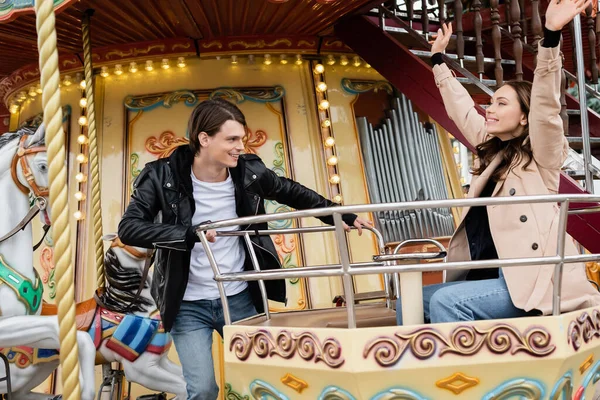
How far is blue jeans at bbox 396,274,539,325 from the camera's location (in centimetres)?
238

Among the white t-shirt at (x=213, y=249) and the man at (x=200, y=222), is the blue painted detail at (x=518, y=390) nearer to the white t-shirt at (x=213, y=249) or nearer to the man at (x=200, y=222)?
the man at (x=200, y=222)

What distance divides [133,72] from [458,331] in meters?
4.22

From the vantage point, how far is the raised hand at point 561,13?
91.7 inches

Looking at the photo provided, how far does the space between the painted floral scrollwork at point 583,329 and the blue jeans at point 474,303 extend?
13 centimetres

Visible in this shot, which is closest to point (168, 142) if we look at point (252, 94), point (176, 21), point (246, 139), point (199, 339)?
point (246, 139)

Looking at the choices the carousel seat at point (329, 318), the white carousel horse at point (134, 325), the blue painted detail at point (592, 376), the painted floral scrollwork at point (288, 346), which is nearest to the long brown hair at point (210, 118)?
the carousel seat at point (329, 318)

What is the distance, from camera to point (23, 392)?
4516mm

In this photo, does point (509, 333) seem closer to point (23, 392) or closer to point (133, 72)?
point (23, 392)

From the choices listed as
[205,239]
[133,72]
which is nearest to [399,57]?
[133,72]

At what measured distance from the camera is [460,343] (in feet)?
7.16

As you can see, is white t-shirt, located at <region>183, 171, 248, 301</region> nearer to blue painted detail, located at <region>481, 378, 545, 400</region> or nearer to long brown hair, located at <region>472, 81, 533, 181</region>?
long brown hair, located at <region>472, 81, 533, 181</region>

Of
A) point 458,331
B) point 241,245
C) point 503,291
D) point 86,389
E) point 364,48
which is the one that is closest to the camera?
point 458,331

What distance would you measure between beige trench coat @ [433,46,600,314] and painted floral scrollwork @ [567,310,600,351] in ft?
0.17

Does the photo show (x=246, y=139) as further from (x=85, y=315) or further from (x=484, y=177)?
(x=484, y=177)
